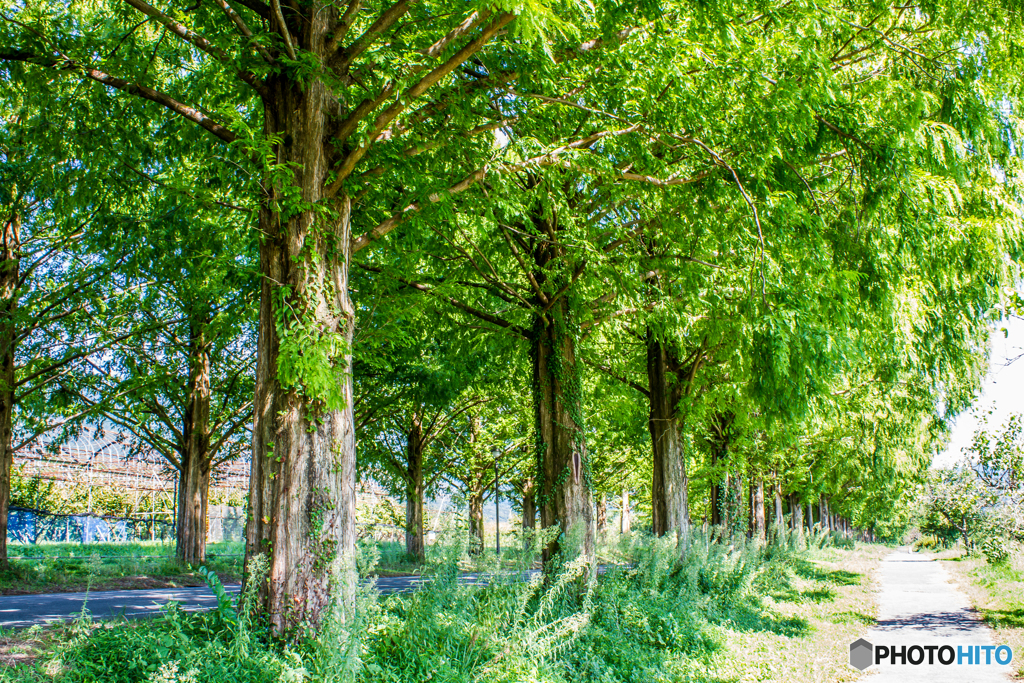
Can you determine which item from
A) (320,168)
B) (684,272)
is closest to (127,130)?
(320,168)

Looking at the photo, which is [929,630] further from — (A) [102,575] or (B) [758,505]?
(A) [102,575]

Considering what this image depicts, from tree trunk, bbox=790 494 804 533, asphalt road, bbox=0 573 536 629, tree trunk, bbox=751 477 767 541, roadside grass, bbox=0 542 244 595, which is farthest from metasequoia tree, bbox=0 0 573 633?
tree trunk, bbox=790 494 804 533

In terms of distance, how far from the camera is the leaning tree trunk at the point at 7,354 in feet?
42.7

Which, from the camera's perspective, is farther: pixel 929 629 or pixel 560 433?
pixel 929 629

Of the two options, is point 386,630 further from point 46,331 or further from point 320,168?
point 46,331

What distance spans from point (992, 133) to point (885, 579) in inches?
816

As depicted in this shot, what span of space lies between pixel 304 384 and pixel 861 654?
888cm

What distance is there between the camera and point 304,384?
553cm

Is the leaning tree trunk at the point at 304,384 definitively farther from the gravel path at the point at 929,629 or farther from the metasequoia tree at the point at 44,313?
the gravel path at the point at 929,629

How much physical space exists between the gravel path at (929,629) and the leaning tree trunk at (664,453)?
4136mm

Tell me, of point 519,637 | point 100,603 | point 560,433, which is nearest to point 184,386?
point 100,603

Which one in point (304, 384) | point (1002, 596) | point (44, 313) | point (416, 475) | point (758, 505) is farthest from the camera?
point (758, 505)

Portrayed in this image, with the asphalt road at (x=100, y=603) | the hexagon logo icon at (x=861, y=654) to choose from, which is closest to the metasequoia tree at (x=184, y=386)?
the asphalt road at (x=100, y=603)

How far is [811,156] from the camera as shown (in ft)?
25.5
